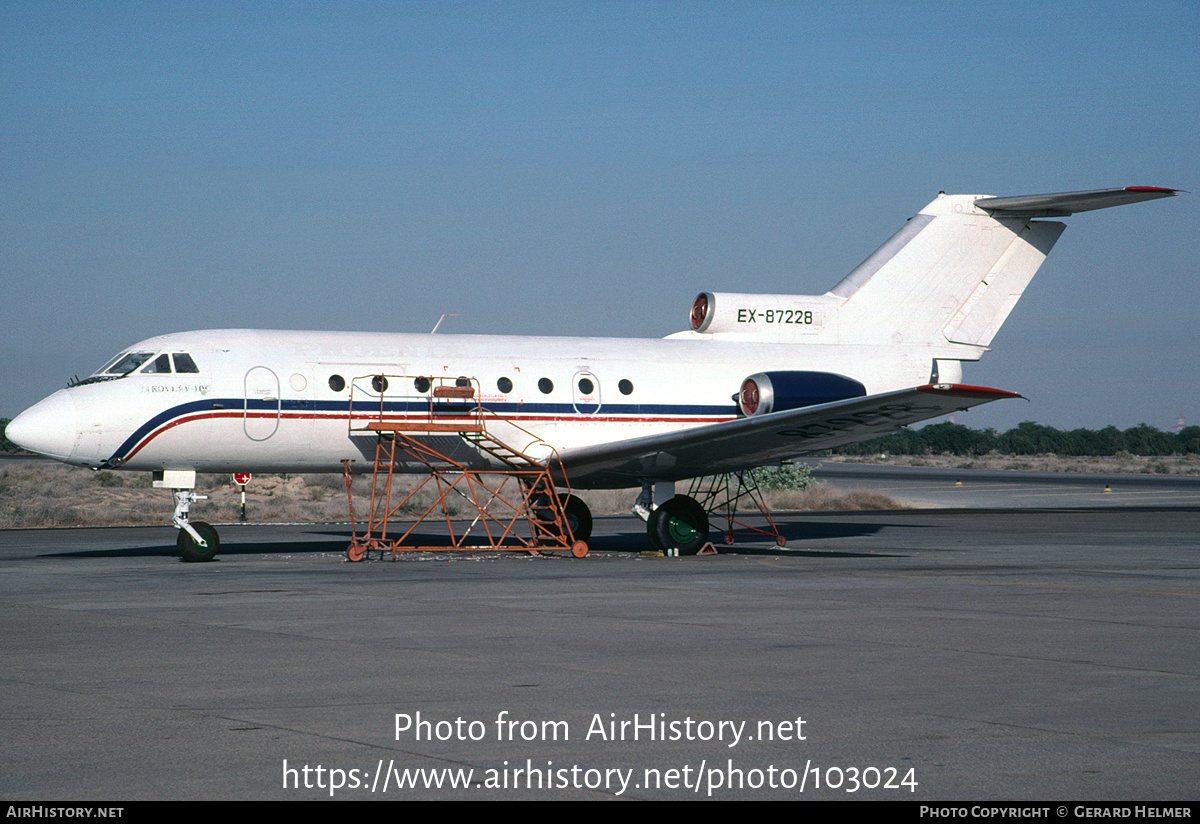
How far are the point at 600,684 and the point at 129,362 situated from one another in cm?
1479

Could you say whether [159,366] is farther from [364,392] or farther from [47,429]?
[364,392]

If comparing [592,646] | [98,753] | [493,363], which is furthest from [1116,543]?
[98,753]

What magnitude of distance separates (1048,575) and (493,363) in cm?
1037

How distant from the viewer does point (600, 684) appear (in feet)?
29.6

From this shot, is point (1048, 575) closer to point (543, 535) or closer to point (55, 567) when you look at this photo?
point (543, 535)

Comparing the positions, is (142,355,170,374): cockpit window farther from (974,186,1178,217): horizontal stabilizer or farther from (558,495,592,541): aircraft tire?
(974,186,1178,217): horizontal stabilizer

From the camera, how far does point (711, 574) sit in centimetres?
1858

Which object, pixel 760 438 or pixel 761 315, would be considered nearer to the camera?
pixel 760 438

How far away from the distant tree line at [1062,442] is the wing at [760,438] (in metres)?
112

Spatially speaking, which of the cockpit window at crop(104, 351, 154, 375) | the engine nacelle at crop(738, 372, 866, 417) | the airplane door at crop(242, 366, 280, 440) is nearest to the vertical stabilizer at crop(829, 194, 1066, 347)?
the engine nacelle at crop(738, 372, 866, 417)

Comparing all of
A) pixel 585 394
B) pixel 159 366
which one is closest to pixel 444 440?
pixel 585 394

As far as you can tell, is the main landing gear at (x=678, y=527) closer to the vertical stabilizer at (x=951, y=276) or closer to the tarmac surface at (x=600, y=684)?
the tarmac surface at (x=600, y=684)

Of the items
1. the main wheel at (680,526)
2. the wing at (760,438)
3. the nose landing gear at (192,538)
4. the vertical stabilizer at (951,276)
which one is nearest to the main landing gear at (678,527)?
the main wheel at (680,526)

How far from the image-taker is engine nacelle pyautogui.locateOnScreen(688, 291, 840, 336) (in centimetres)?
2592
